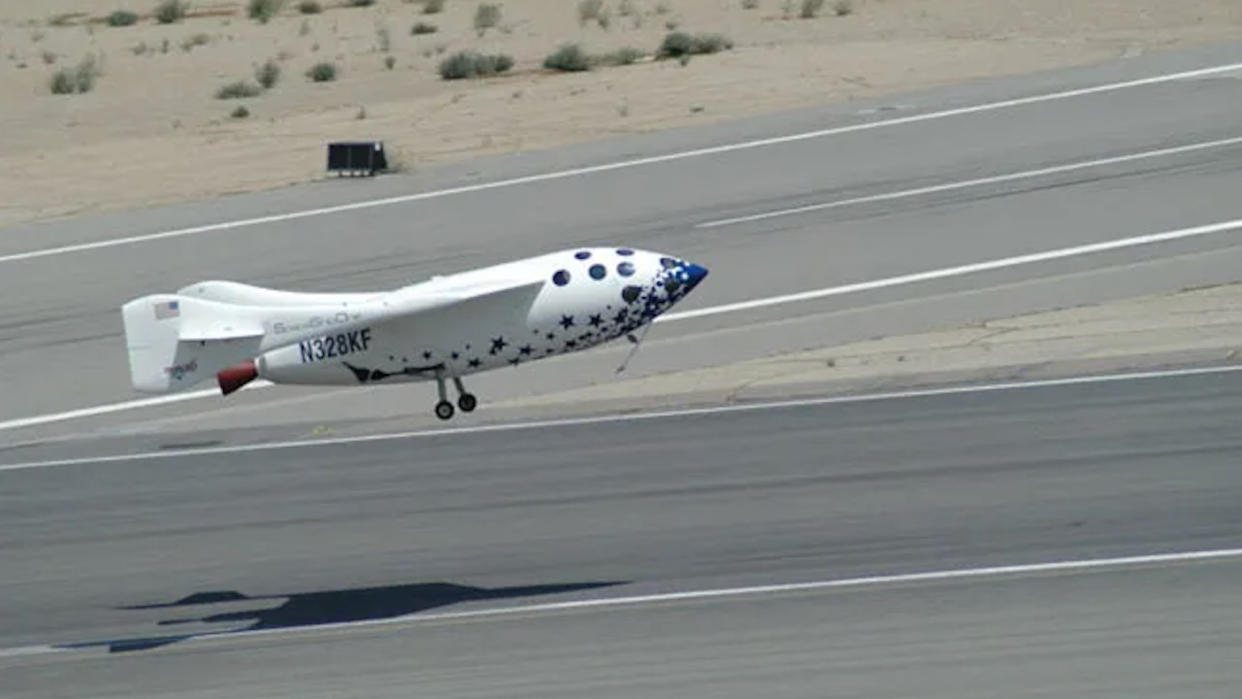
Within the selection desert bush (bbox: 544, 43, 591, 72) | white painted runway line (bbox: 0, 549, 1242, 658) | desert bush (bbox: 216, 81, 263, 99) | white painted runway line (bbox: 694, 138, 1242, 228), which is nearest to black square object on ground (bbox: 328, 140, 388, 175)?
white painted runway line (bbox: 694, 138, 1242, 228)

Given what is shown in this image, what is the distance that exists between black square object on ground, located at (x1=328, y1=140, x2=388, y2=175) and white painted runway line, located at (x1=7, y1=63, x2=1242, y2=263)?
6.89 ft

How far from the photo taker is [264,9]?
78062 mm

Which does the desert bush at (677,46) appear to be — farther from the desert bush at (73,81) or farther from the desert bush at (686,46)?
the desert bush at (73,81)

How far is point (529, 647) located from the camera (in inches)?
906

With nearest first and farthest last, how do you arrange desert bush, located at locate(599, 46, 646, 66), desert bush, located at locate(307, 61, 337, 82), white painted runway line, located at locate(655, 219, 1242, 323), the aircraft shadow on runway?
the aircraft shadow on runway → white painted runway line, located at locate(655, 219, 1242, 323) → desert bush, located at locate(599, 46, 646, 66) → desert bush, located at locate(307, 61, 337, 82)

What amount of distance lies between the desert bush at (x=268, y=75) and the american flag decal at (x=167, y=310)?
38.9 m

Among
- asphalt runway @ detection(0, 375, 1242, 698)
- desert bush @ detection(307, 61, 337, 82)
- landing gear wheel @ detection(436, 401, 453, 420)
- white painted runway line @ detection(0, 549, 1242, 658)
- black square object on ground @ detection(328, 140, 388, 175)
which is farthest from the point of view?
desert bush @ detection(307, 61, 337, 82)

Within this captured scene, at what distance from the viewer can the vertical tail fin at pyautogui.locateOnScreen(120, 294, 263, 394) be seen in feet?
76.1

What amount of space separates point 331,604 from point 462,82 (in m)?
35.4

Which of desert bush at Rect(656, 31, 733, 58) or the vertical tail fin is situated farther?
desert bush at Rect(656, 31, 733, 58)

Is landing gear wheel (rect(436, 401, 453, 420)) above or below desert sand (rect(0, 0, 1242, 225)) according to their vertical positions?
above

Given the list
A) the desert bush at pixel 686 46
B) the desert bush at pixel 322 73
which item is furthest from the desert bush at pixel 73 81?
the desert bush at pixel 686 46

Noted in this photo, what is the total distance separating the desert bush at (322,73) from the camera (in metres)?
62.0

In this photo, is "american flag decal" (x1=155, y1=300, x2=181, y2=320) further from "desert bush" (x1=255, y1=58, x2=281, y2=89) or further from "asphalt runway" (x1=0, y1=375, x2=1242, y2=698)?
"desert bush" (x1=255, y1=58, x2=281, y2=89)
